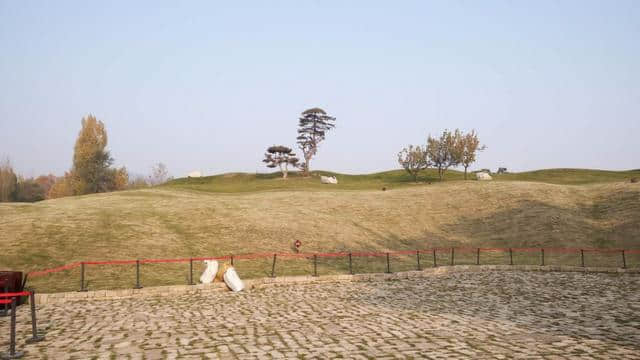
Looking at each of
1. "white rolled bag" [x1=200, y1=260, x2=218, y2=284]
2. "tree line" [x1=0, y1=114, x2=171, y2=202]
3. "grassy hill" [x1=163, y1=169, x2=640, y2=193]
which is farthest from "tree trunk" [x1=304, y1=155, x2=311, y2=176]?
"white rolled bag" [x1=200, y1=260, x2=218, y2=284]

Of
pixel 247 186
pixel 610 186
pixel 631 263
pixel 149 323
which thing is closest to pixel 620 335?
pixel 149 323

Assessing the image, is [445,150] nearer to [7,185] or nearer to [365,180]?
[365,180]

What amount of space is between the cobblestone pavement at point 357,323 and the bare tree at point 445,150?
59.9 metres

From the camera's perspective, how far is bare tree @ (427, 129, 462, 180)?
79.6 m

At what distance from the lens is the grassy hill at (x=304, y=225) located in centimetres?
2783

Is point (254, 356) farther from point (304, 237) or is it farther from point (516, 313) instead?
point (304, 237)

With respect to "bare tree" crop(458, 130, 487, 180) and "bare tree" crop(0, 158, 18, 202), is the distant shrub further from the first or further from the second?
"bare tree" crop(458, 130, 487, 180)

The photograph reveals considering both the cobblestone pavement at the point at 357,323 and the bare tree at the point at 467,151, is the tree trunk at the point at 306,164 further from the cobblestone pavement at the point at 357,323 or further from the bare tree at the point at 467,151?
the cobblestone pavement at the point at 357,323

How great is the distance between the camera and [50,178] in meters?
160

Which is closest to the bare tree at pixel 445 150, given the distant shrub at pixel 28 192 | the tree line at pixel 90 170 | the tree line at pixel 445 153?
the tree line at pixel 445 153

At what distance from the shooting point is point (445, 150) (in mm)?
80250

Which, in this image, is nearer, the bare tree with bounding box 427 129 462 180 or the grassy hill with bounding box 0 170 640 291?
the grassy hill with bounding box 0 170 640 291

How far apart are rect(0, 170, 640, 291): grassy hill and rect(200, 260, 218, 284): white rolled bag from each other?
112 inches

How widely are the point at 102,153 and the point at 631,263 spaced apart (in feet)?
273
